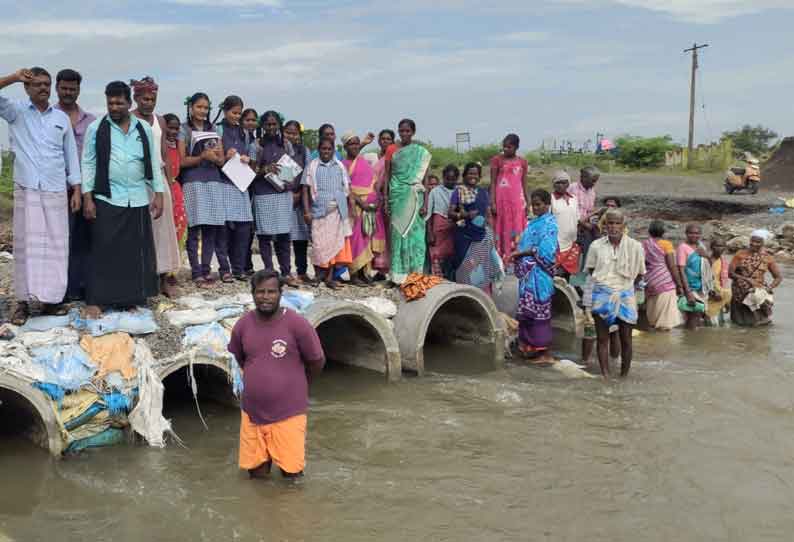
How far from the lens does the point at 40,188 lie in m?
5.60

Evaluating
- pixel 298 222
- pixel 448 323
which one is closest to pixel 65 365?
pixel 298 222

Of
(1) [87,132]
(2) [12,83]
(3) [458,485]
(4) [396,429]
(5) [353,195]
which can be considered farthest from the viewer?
(5) [353,195]

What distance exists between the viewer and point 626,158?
37.3m

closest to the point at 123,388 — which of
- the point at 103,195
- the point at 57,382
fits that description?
the point at 57,382

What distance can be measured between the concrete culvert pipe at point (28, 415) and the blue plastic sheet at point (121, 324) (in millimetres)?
647

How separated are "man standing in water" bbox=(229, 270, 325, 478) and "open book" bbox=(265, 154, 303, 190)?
307 cm

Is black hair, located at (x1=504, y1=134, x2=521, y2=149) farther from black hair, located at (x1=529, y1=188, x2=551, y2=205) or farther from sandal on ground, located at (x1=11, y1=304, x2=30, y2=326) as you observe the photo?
sandal on ground, located at (x1=11, y1=304, x2=30, y2=326)

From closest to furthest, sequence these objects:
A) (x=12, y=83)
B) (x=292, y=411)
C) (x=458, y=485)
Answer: (x=292, y=411) → (x=458, y=485) → (x=12, y=83)

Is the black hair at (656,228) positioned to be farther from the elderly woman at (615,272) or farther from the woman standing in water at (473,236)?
the elderly woman at (615,272)

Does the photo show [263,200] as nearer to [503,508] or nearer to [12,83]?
[12,83]

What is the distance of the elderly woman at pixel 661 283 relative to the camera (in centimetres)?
931

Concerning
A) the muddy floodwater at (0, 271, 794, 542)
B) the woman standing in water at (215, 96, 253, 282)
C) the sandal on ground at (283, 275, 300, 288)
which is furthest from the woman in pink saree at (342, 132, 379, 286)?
the muddy floodwater at (0, 271, 794, 542)

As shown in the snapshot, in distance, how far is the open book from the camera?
24.2 feet

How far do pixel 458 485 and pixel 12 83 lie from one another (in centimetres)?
403
